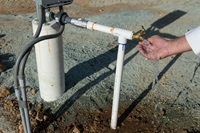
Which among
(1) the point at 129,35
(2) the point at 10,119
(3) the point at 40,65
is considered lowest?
(2) the point at 10,119

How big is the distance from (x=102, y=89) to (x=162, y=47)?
970mm

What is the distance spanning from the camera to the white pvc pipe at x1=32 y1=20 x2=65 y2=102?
2.31 metres

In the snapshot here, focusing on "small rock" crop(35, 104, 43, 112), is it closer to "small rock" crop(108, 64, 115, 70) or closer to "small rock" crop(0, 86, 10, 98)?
"small rock" crop(0, 86, 10, 98)

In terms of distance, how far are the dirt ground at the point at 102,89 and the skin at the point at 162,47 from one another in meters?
0.71

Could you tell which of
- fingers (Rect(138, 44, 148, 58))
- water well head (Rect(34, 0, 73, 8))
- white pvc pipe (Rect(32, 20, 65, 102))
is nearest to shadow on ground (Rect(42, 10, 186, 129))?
white pvc pipe (Rect(32, 20, 65, 102))

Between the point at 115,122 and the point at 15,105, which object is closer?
the point at 115,122

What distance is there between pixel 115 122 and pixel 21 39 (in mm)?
2124

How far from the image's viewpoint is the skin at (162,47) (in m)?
2.01

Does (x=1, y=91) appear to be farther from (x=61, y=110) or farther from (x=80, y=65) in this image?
(x=80, y=65)

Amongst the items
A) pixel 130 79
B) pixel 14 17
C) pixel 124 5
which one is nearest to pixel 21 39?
pixel 14 17

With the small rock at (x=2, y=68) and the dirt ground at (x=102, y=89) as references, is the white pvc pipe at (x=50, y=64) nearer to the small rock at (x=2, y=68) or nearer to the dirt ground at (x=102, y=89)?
the dirt ground at (x=102, y=89)

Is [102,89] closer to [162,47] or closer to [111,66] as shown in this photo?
[111,66]

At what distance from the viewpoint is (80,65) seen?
323 cm

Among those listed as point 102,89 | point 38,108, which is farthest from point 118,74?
point 38,108
